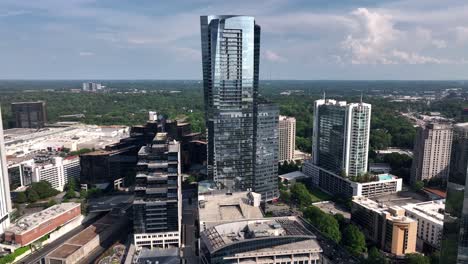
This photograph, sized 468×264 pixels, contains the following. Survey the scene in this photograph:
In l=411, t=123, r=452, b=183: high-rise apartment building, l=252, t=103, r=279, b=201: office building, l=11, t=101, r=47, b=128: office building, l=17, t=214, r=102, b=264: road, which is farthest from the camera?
l=11, t=101, r=47, b=128: office building

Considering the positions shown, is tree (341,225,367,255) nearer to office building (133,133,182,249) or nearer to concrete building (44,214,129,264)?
office building (133,133,182,249)

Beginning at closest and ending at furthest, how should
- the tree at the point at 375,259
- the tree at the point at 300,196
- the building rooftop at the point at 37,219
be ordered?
the tree at the point at 375,259 → the building rooftop at the point at 37,219 → the tree at the point at 300,196

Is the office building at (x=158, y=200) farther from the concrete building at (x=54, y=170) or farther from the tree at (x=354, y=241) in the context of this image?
the concrete building at (x=54, y=170)

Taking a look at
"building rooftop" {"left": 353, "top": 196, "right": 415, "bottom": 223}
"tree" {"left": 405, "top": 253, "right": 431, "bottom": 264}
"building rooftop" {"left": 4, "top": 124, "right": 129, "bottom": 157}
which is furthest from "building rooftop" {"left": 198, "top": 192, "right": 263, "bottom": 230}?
"building rooftop" {"left": 4, "top": 124, "right": 129, "bottom": 157}

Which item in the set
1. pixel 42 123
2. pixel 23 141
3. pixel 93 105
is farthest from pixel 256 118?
pixel 93 105

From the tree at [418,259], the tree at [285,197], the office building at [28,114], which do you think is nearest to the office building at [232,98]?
the tree at [285,197]

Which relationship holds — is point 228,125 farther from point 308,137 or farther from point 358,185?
point 308,137

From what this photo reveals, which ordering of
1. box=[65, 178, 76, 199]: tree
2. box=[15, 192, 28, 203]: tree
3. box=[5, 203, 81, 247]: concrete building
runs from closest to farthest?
1. box=[5, 203, 81, 247]: concrete building
2. box=[15, 192, 28, 203]: tree
3. box=[65, 178, 76, 199]: tree

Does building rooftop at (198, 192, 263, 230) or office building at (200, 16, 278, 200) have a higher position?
office building at (200, 16, 278, 200)

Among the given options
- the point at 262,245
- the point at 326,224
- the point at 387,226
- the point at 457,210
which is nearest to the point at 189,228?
the point at 326,224
